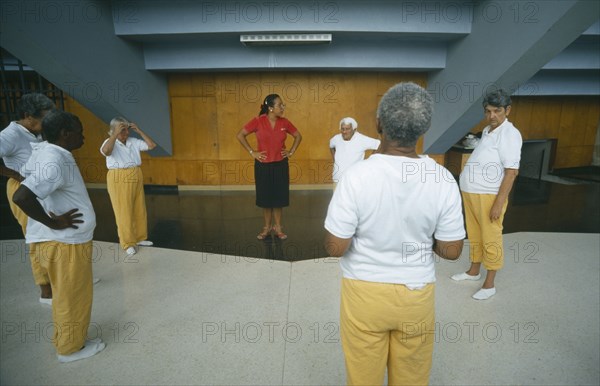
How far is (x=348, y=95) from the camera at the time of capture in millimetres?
7059

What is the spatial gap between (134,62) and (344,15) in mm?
3242

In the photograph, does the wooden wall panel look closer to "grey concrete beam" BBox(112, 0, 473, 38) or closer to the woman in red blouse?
"grey concrete beam" BBox(112, 0, 473, 38)

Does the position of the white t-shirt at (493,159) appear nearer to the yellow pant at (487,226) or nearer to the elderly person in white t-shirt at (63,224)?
the yellow pant at (487,226)

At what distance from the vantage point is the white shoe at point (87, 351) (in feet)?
7.59

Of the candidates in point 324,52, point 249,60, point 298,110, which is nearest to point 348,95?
point 298,110

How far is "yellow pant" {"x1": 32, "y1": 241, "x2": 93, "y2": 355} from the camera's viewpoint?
2.16 metres

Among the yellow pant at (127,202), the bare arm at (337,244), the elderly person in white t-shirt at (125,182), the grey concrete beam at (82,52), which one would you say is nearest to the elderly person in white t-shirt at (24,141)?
the elderly person in white t-shirt at (125,182)

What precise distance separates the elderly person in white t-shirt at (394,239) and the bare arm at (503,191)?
5.32ft

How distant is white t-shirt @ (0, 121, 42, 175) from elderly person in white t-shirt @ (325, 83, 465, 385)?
10.1 ft

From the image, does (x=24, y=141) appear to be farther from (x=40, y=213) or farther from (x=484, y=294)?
(x=484, y=294)

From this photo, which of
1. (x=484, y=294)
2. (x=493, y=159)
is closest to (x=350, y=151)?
(x=493, y=159)

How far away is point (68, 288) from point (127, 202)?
183cm

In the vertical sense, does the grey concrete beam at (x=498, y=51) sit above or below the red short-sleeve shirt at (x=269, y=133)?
above

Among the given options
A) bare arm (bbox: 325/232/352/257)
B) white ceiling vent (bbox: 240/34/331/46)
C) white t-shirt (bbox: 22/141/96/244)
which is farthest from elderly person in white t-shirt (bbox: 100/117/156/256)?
bare arm (bbox: 325/232/352/257)
